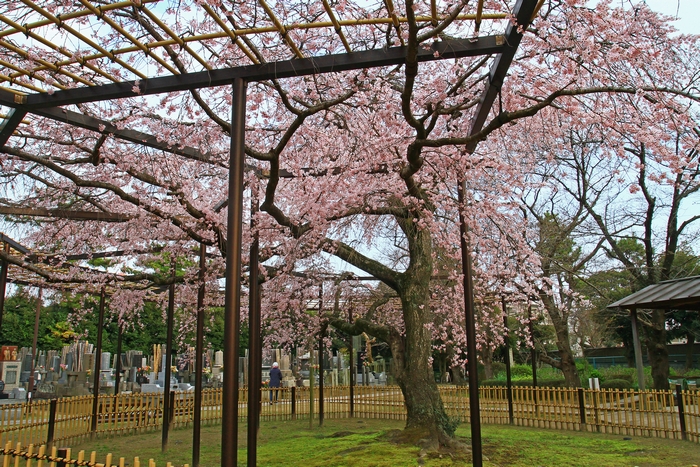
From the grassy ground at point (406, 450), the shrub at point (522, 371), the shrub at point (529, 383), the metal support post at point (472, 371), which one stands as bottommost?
the grassy ground at point (406, 450)

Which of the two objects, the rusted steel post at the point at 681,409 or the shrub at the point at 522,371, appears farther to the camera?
the shrub at the point at 522,371

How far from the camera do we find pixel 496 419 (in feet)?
43.9

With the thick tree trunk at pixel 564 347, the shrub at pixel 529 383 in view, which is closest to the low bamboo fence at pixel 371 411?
the thick tree trunk at pixel 564 347

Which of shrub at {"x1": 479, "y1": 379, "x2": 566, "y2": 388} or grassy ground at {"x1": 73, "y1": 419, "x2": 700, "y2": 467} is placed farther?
shrub at {"x1": 479, "y1": 379, "x2": 566, "y2": 388}

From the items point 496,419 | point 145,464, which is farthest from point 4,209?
point 496,419

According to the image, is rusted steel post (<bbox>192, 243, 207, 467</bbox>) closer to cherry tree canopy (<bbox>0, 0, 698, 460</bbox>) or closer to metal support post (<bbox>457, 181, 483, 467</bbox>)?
cherry tree canopy (<bbox>0, 0, 698, 460</bbox>)

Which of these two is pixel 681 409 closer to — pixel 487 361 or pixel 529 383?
pixel 529 383

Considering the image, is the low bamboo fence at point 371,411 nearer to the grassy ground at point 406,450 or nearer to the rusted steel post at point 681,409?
the rusted steel post at point 681,409

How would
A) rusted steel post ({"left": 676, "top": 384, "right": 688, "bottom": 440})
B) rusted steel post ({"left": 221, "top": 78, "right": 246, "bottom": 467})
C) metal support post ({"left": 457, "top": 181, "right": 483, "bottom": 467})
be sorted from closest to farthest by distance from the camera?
rusted steel post ({"left": 221, "top": 78, "right": 246, "bottom": 467}) < metal support post ({"left": 457, "top": 181, "right": 483, "bottom": 467}) < rusted steel post ({"left": 676, "top": 384, "right": 688, "bottom": 440})

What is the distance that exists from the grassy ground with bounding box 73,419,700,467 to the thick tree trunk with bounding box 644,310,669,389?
5955 millimetres

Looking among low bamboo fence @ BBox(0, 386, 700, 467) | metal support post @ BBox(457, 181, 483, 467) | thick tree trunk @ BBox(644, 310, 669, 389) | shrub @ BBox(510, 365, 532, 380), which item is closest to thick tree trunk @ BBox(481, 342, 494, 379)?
shrub @ BBox(510, 365, 532, 380)

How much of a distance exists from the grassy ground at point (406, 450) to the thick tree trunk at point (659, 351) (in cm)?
595

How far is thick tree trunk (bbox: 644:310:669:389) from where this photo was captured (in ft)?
50.3

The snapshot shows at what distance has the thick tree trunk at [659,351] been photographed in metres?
15.3
